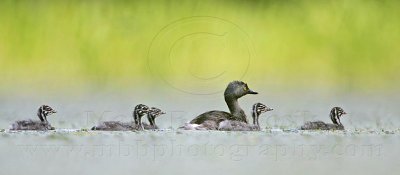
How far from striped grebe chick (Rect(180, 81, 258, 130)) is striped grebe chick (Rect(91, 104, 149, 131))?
0.24 meters

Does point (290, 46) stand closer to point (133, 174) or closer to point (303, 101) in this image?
point (303, 101)

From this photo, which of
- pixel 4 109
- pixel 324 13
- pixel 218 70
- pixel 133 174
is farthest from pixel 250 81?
pixel 4 109

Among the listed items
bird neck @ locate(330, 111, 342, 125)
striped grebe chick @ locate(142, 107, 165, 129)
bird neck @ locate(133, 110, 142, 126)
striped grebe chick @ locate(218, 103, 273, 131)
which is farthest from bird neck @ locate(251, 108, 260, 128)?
bird neck @ locate(133, 110, 142, 126)

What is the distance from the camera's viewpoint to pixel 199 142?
Result: 413 centimetres

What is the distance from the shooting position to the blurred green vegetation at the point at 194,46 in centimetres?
423

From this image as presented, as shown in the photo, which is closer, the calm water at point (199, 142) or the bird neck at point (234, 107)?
the calm water at point (199, 142)

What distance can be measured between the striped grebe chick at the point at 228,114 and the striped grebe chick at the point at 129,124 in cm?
24

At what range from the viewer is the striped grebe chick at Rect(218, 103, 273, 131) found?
4.17m

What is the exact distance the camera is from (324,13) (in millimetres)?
4250

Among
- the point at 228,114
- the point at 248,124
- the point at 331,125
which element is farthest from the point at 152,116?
the point at 331,125
